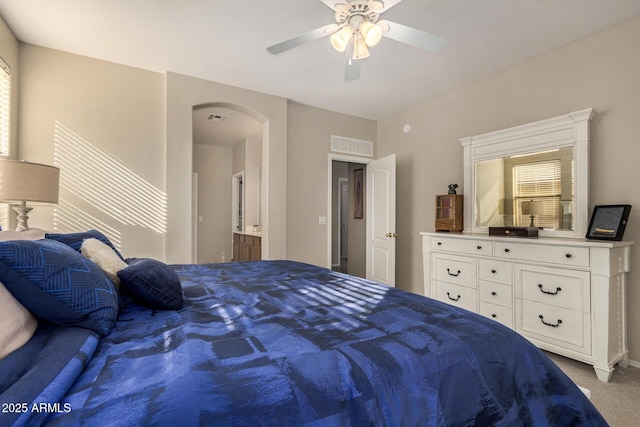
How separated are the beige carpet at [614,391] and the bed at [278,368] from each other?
1064mm

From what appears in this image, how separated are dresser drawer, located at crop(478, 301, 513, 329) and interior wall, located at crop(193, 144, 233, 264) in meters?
5.43

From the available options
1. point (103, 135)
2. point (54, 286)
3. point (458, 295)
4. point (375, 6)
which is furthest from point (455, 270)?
point (103, 135)

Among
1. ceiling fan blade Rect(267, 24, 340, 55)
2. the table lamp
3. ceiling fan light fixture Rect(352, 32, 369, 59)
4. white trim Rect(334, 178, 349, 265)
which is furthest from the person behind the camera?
white trim Rect(334, 178, 349, 265)

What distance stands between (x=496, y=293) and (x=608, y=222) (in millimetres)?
1014

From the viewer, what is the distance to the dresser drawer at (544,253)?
2309mm

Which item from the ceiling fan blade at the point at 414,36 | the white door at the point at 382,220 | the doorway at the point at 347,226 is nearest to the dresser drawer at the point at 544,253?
the white door at the point at 382,220

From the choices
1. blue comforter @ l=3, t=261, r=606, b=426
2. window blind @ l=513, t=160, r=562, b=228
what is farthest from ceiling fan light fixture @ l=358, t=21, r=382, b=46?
window blind @ l=513, t=160, r=562, b=228

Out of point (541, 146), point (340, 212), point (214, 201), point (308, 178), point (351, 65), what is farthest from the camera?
point (340, 212)

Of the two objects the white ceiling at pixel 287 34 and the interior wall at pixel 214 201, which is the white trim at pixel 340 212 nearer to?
the interior wall at pixel 214 201

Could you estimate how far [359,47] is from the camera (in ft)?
7.16

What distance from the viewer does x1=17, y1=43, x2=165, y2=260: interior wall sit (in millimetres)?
2848

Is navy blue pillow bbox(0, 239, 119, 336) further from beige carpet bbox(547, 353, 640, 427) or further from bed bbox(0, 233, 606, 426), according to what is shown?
beige carpet bbox(547, 353, 640, 427)

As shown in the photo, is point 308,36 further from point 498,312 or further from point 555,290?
Answer: point 498,312

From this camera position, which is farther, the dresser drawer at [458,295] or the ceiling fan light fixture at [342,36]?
the dresser drawer at [458,295]
